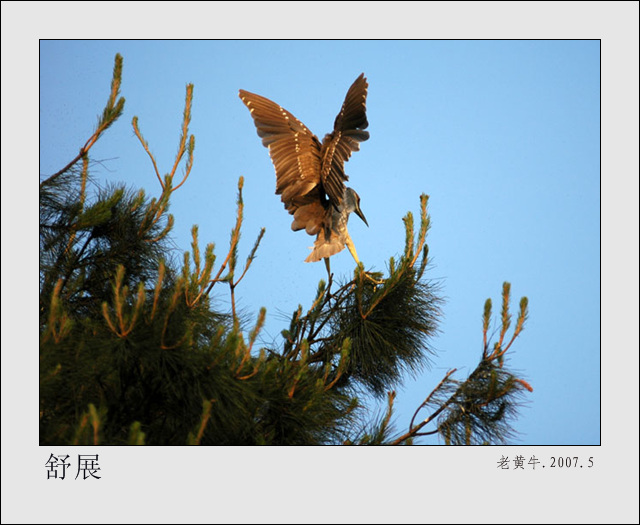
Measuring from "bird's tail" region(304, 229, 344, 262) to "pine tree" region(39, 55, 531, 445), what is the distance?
0.14 m

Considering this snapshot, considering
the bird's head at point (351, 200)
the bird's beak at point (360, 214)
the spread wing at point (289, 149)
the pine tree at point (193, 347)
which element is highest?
the spread wing at point (289, 149)

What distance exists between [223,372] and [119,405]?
375 mm

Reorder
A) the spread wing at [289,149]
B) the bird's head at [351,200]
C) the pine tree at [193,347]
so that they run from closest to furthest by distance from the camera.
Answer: the pine tree at [193,347] < the spread wing at [289,149] < the bird's head at [351,200]

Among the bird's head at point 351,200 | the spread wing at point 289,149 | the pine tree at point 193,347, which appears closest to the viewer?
the pine tree at point 193,347

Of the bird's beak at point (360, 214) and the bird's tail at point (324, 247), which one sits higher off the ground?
the bird's beak at point (360, 214)

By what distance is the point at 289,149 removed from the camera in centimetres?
327

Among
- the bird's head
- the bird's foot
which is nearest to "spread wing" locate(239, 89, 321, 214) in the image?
the bird's head

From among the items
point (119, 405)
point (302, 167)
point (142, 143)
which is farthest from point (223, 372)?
point (142, 143)

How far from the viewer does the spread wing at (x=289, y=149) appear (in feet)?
10.7

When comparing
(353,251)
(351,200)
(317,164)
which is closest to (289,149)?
(317,164)

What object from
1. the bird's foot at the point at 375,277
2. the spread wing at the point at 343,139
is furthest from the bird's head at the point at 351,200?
the bird's foot at the point at 375,277

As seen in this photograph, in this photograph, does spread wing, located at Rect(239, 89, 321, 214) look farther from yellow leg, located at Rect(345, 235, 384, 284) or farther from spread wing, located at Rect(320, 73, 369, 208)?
yellow leg, located at Rect(345, 235, 384, 284)

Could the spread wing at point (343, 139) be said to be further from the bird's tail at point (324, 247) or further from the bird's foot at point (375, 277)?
the bird's foot at point (375, 277)

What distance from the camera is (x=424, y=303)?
3.46 metres
